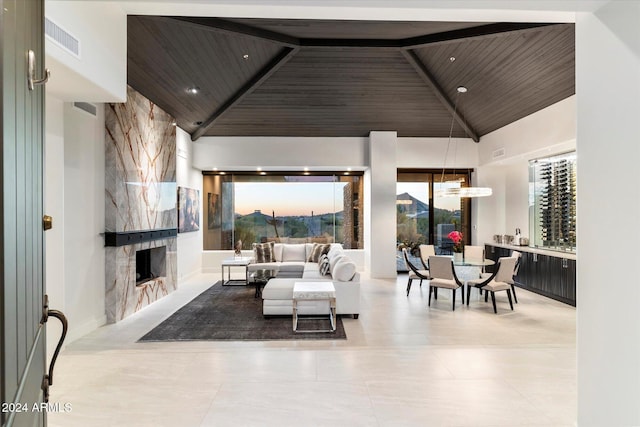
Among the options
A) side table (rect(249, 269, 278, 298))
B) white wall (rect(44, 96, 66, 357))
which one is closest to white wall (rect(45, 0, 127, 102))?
white wall (rect(44, 96, 66, 357))

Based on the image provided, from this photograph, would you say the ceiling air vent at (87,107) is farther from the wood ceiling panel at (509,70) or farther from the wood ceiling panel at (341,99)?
the wood ceiling panel at (509,70)


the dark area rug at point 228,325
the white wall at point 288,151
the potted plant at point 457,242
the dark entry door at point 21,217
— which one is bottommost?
the dark area rug at point 228,325

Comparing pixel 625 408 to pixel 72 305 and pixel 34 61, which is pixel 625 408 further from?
pixel 72 305

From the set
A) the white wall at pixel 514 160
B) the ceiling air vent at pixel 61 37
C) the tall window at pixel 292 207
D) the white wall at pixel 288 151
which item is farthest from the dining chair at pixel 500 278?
the ceiling air vent at pixel 61 37

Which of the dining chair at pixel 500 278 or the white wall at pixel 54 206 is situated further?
the dining chair at pixel 500 278

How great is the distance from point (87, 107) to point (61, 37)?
2091 mm

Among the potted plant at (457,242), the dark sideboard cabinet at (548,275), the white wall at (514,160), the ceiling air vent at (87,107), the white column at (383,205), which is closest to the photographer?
the ceiling air vent at (87,107)

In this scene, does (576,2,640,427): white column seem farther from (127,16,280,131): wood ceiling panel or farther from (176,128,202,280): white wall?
(176,128,202,280): white wall

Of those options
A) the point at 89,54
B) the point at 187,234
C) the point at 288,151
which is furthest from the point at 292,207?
the point at 89,54

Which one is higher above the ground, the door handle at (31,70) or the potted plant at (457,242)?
the door handle at (31,70)

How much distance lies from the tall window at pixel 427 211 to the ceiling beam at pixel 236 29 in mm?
4759

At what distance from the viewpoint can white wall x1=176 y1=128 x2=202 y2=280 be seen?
7691 mm

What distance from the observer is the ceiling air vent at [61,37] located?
8.09ft

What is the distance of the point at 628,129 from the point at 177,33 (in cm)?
519
